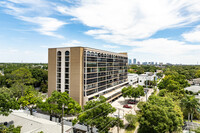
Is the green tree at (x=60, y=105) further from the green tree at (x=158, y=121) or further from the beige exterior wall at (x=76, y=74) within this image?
the green tree at (x=158, y=121)

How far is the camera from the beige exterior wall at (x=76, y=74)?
33.7 metres

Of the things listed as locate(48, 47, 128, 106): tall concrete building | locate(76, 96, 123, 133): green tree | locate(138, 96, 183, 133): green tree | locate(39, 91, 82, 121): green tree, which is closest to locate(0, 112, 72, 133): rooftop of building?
locate(39, 91, 82, 121): green tree

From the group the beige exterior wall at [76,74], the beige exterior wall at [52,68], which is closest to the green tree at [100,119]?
the beige exterior wall at [76,74]

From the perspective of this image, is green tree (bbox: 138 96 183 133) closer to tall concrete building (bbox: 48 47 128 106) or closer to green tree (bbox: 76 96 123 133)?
green tree (bbox: 76 96 123 133)

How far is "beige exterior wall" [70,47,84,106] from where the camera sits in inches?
1325

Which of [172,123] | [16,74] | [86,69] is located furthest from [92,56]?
[16,74]

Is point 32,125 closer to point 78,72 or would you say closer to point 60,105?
point 60,105

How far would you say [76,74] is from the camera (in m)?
34.0

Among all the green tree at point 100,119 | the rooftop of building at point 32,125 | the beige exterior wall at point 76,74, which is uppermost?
the beige exterior wall at point 76,74

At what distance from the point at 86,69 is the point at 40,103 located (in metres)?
14.4

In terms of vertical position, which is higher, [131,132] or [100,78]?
[100,78]

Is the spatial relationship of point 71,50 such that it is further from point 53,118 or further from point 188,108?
point 188,108

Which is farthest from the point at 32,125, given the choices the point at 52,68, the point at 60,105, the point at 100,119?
the point at 52,68

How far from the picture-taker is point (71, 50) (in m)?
34.8
